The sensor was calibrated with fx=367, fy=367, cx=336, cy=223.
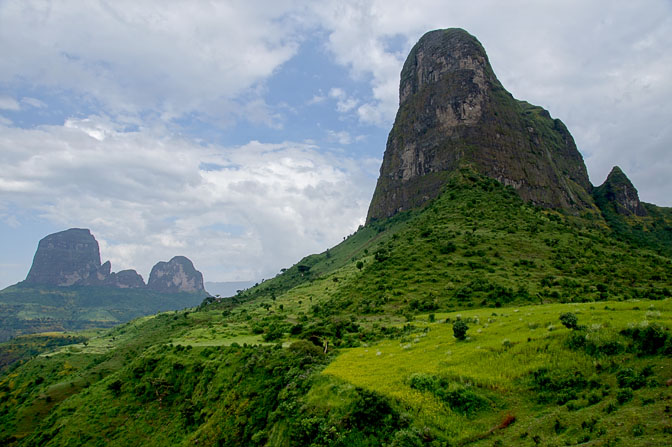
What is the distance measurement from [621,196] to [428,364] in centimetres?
19083

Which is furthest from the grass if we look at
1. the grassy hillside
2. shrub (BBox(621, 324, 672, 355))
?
shrub (BBox(621, 324, 672, 355))

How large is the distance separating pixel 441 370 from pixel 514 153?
12811cm

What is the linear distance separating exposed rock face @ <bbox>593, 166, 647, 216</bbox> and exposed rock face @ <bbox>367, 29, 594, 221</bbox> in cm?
1265

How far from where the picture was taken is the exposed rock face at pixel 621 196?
16465 centimetres

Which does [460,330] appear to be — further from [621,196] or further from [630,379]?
[621,196]

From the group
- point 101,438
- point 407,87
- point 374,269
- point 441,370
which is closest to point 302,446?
point 441,370

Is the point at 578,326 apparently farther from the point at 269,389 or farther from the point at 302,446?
the point at 269,389

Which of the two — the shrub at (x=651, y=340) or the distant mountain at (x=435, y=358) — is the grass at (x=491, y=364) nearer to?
the distant mountain at (x=435, y=358)

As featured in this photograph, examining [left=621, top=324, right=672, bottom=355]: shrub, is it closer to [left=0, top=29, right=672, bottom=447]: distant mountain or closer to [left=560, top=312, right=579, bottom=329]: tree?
[left=0, top=29, right=672, bottom=447]: distant mountain

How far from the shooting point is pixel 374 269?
72250mm

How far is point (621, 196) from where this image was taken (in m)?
167

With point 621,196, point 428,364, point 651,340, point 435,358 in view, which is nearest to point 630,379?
point 651,340

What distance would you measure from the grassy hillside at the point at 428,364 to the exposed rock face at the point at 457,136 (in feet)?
143

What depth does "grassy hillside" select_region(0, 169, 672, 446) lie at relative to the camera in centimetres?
1664
